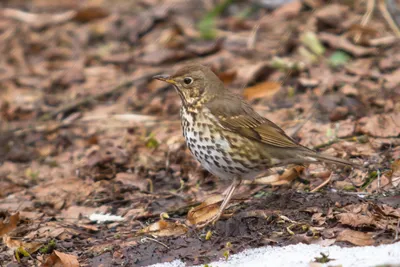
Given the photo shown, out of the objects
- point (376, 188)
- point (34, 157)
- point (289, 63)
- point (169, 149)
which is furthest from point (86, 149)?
point (376, 188)

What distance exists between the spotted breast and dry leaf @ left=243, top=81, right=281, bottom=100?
7.49 feet

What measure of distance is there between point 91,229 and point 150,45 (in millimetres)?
4384

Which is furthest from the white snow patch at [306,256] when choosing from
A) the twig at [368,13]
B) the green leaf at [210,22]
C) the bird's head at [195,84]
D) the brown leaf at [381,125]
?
the green leaf at [210,22]

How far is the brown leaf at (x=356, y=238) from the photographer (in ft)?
13.6

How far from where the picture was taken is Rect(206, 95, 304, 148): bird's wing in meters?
5.16

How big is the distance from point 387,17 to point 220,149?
410cm

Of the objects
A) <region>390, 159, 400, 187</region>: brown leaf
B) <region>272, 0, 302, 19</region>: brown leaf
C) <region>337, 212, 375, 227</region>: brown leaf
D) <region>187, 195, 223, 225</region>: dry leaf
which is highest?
<region>272, 0, 302, 19</region>: brown leaf

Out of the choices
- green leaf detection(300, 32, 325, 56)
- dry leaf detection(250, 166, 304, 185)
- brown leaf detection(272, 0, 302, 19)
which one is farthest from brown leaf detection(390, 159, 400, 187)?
brown leaf detection(272, 0, 302, 19)

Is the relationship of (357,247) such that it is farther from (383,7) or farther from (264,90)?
(383,7)

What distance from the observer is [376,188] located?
5066 millimetres

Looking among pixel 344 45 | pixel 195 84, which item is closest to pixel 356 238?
pixel 195 84

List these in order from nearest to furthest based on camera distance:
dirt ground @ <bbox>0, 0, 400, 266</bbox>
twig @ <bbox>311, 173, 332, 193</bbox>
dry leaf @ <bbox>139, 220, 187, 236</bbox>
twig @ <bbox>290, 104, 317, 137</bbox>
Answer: dirt ground @ <bbox>0, 0, 400, 266</bbox>
dry leaf @ <bbox>139, 220, 187, 236</bbox>
twig @ <bbox>311, 173, 332, 193</bbox>
twig @ <bbox>290, 104, 317, 137</bbox>

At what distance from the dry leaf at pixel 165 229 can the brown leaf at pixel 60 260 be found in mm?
604

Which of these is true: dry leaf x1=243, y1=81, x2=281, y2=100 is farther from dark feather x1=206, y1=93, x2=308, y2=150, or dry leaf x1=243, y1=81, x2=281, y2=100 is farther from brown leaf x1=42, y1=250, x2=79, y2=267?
brown leaf x1=42, y1=250, x2=79, y2=267
